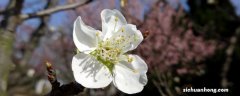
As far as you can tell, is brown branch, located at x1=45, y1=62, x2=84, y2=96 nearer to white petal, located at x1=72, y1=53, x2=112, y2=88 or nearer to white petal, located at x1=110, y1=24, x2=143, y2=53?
white petal, located at x1=72, y1=53, x2=112, y2=88

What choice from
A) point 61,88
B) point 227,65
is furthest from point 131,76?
point 227,65

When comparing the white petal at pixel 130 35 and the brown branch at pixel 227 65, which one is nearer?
the white petal at pixel 130 35

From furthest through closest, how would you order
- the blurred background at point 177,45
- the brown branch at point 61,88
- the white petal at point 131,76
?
1. the blurred background at point 177,45
2. the white petal at point 131,76
3. the brown branch at point 61,88

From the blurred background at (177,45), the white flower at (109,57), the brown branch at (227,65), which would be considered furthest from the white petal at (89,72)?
the brown branch at (227,65)

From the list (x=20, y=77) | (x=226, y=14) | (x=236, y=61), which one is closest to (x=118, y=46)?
(x=236, y=61)

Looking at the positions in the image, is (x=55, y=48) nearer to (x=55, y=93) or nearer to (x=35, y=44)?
(x=35, y=44)

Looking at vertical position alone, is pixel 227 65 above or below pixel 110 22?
below

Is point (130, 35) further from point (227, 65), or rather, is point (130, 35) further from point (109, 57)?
point (227, 65)

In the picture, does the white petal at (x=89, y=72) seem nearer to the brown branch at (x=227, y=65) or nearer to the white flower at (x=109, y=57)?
the white flower at (x=109, y=57)
